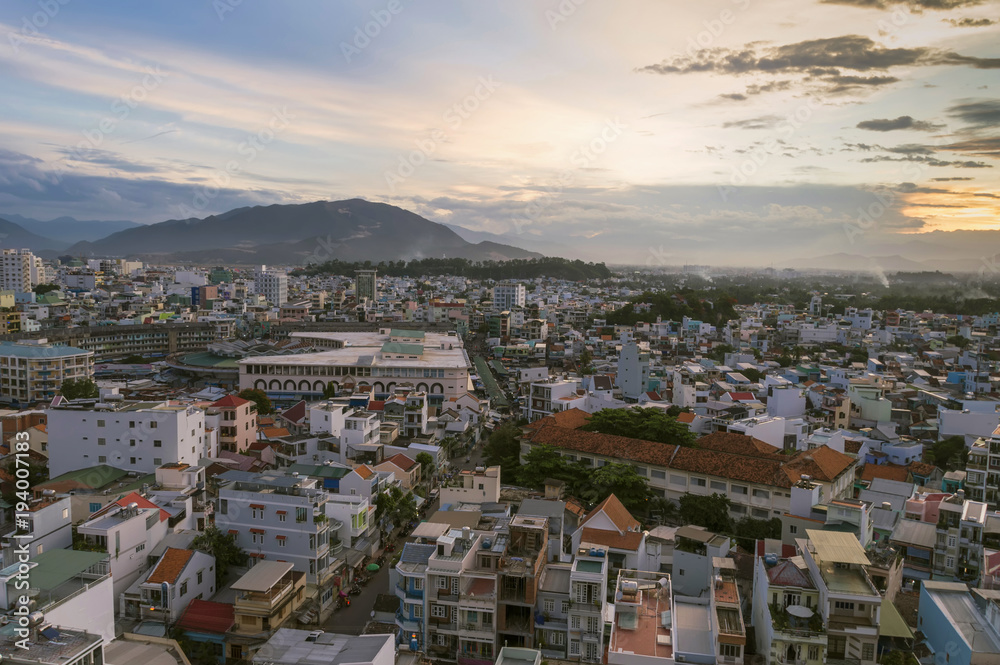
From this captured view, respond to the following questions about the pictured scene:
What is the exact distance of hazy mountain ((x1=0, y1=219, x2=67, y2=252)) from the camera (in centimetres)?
13725

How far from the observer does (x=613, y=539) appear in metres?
11.2

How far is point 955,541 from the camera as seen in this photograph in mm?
11836

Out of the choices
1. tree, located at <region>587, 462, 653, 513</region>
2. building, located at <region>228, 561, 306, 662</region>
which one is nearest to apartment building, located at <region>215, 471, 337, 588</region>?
building, located at <region>228, 561, 306, 662</region>

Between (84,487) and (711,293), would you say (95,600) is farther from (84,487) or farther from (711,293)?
(711,293)

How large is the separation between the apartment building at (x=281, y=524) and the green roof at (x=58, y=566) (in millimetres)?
2693

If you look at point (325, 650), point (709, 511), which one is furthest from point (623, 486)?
point (325, 650)

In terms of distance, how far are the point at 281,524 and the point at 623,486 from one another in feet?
21.6

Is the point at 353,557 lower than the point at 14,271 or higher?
lower

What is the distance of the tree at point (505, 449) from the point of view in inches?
624

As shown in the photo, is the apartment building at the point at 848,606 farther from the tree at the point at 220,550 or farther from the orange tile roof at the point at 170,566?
the orange tile roof at the point at 170,566

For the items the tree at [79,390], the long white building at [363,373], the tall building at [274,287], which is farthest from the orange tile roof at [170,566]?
the tall building at [274,287]

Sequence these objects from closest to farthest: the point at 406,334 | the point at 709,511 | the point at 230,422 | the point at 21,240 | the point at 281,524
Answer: the point at 281,524 → the point at 709,511 → the point at 230,422 → the point at 406,334 → the point at 21,240

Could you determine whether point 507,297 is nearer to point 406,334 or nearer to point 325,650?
point 406,334

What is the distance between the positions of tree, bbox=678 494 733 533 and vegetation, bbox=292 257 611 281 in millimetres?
69902
